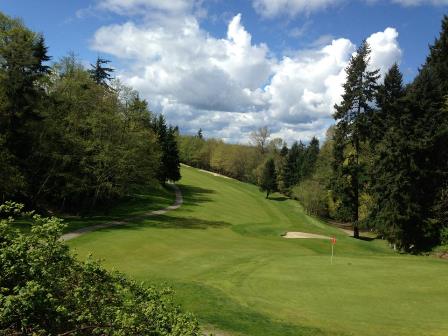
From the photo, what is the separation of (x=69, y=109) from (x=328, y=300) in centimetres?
3757

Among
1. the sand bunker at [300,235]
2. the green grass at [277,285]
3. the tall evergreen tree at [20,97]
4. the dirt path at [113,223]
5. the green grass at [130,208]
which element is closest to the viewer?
the green grass at [277,285]

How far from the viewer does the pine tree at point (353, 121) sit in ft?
156

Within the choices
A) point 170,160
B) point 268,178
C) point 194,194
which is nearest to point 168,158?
point 170,160

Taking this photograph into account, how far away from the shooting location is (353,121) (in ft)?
158

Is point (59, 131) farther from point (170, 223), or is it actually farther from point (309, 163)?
point (309, 163)

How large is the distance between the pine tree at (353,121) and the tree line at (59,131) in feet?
76.9

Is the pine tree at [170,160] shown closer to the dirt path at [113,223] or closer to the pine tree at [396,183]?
the dirt path at [113,223]

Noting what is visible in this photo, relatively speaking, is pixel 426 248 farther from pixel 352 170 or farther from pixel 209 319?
pixel 209 319

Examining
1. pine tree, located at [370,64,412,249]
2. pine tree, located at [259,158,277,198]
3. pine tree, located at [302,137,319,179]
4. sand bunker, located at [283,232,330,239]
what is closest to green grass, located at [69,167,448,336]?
pine tree, located at [370,64,412,249]

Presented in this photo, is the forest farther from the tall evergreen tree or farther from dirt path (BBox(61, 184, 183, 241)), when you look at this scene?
the tall evergreen tree

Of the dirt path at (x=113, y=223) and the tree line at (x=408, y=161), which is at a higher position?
the tree line at (x=408, y=161)

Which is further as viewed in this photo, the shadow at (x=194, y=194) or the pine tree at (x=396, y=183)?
the shadow at (x=194, y=194)

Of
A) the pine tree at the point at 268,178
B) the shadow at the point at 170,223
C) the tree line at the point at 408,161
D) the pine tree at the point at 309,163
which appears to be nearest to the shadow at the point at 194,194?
the shadow at the point at 170,223

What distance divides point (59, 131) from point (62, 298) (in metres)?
36.5
